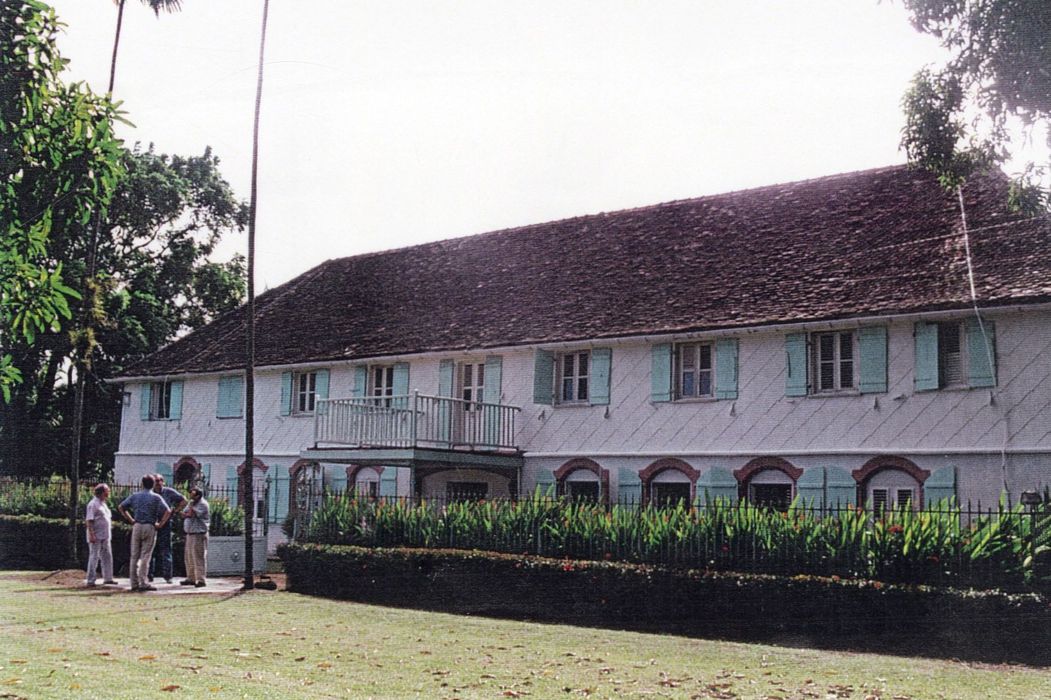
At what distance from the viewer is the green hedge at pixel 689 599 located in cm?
1420

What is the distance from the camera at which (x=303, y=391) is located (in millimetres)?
32062

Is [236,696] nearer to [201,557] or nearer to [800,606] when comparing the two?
[800,606]

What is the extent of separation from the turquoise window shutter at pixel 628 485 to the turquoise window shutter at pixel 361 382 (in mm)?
8159

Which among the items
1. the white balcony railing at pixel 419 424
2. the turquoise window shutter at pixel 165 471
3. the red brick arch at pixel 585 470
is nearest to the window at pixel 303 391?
the white balcony railing at pixel 419 424

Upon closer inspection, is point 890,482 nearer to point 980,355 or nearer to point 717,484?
point 980,355

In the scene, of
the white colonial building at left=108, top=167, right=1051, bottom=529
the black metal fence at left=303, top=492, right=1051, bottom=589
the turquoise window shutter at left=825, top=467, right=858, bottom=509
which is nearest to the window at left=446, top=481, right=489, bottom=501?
the white colonial building at left=108, top=167, right=1051, bottom=529

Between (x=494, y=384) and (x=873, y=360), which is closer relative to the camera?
(x=873, y=360)

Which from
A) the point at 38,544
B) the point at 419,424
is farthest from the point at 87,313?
the point at 419,424

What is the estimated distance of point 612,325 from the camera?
2544cm

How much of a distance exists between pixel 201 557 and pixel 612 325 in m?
9.69

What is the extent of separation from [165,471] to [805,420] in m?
20.9

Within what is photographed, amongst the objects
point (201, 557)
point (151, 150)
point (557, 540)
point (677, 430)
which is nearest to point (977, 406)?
point (677, 430)

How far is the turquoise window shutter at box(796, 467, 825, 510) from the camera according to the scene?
21.9m

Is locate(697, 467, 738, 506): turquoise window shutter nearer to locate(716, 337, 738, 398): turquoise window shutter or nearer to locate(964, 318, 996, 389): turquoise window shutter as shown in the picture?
locate(716, 337, 738, 398): turquoise window shutter
